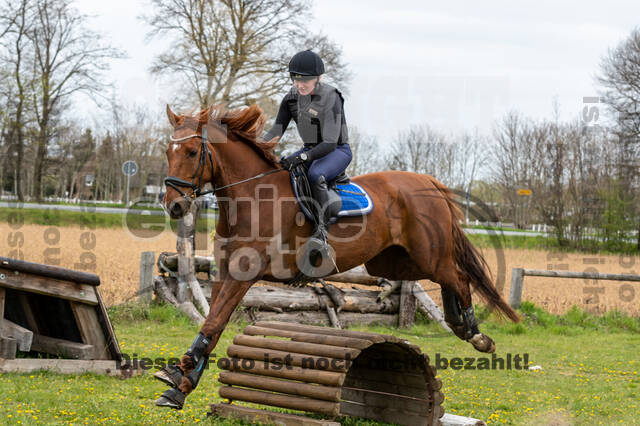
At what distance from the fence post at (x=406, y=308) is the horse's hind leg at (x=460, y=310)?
5.09 metres

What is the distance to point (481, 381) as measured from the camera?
311 inches

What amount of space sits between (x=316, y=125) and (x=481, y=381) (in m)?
4.21

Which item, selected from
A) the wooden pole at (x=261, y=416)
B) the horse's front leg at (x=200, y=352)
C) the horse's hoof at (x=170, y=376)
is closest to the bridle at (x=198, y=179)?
the horse's front leg at (x=200, y=352)

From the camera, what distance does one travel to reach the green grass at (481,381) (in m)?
5.50

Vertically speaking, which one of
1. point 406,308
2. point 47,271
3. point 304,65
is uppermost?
point 304,65

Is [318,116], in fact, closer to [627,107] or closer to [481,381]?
[481,381]

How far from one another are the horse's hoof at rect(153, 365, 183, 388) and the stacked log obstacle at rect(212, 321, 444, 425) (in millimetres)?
1028

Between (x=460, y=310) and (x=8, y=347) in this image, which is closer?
(x=8, y=347)

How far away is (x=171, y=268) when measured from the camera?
1053cm

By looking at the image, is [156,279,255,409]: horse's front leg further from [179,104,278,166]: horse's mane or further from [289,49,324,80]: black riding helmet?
[289,49,324,80]: black riding helmet

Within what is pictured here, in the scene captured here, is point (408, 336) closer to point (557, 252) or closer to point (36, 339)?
point (36, 339)

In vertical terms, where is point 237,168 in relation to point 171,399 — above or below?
above

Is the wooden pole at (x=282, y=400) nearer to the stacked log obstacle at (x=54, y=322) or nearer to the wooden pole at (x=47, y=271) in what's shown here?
the stacked log obstacle at (x=54, y=322)

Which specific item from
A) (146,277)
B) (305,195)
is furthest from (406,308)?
(305,195)
